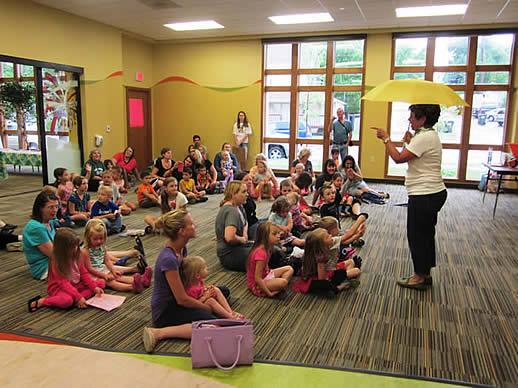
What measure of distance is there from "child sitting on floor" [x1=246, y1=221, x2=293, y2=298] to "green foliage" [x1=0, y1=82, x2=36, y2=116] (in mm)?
7096

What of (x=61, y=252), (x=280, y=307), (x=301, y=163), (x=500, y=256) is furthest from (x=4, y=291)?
(x=301, y=163)

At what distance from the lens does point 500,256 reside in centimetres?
471

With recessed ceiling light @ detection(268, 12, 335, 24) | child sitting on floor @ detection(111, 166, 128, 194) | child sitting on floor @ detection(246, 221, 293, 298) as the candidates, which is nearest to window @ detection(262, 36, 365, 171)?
recessed ceiling light @ detection(268, 12, 335, 24)

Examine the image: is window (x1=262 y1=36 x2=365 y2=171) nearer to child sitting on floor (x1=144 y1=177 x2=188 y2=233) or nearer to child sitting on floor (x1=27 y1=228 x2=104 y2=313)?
child sitting on floor (x1=144 y1=177 x2=188 y2=233)

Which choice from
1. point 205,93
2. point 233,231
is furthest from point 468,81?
point 233,231

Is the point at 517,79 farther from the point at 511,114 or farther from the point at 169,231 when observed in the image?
the point at 169,231

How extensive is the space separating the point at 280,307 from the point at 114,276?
56.8 inches

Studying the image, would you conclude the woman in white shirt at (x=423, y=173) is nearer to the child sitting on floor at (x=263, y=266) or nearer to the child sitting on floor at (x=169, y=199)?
the child sitting on floor at (x=263, y=266)

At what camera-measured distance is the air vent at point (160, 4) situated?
7580 millimetres

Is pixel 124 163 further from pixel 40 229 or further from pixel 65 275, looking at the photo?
pixel 65 275

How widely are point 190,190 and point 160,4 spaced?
10.8 feet

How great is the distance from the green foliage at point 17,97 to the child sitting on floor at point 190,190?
A: 3574mm

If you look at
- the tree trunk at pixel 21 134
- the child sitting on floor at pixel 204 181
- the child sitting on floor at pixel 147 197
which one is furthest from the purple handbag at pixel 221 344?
the tree trunk at pixel 21 134

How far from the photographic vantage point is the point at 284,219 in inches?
184
